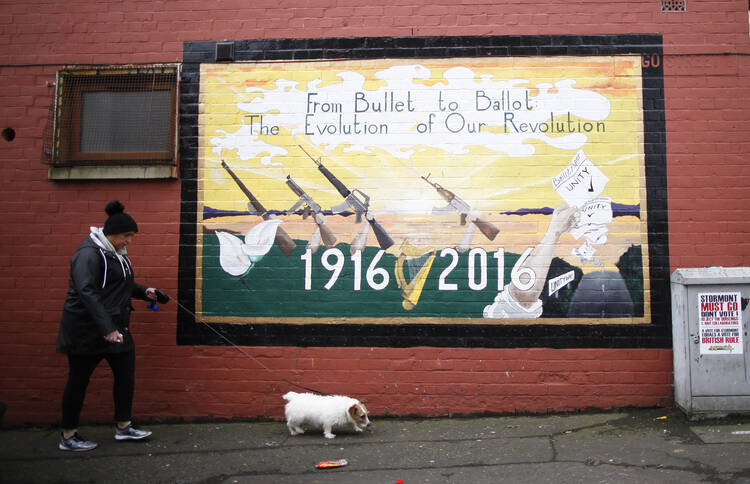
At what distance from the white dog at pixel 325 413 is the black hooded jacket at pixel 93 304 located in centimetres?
154

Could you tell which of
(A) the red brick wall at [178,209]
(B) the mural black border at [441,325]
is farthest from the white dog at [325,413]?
(B) the mural black border at [441,325]

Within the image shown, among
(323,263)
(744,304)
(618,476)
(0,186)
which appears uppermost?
(0,186)

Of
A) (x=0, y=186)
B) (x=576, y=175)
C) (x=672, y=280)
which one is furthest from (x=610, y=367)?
(x=0, y=186)

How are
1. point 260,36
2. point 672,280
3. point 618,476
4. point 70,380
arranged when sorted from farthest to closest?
point 260,36 → point 672,280 → point 70,380 → point 618,476

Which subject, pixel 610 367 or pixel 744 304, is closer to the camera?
pixel 744 304

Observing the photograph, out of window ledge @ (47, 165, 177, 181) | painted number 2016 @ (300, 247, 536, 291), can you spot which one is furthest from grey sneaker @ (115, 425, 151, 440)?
window ledge @ (47, 165, 177, 181)

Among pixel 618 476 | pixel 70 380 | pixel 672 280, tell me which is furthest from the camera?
pixel 672 280

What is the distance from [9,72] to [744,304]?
7.45 m

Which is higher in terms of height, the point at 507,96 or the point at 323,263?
the point at 507,96

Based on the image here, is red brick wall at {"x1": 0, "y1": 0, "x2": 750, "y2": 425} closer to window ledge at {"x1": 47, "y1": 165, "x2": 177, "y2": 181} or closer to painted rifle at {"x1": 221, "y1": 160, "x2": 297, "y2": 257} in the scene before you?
window ledge at {"x1": 47, "y1": 165, "x2": 177, "y2": 181}

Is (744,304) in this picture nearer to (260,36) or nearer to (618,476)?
(618,476)

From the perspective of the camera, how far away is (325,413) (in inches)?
189

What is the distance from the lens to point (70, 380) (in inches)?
185

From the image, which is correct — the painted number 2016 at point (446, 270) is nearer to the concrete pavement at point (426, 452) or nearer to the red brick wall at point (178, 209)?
the red brick wall at point (178, 209)
